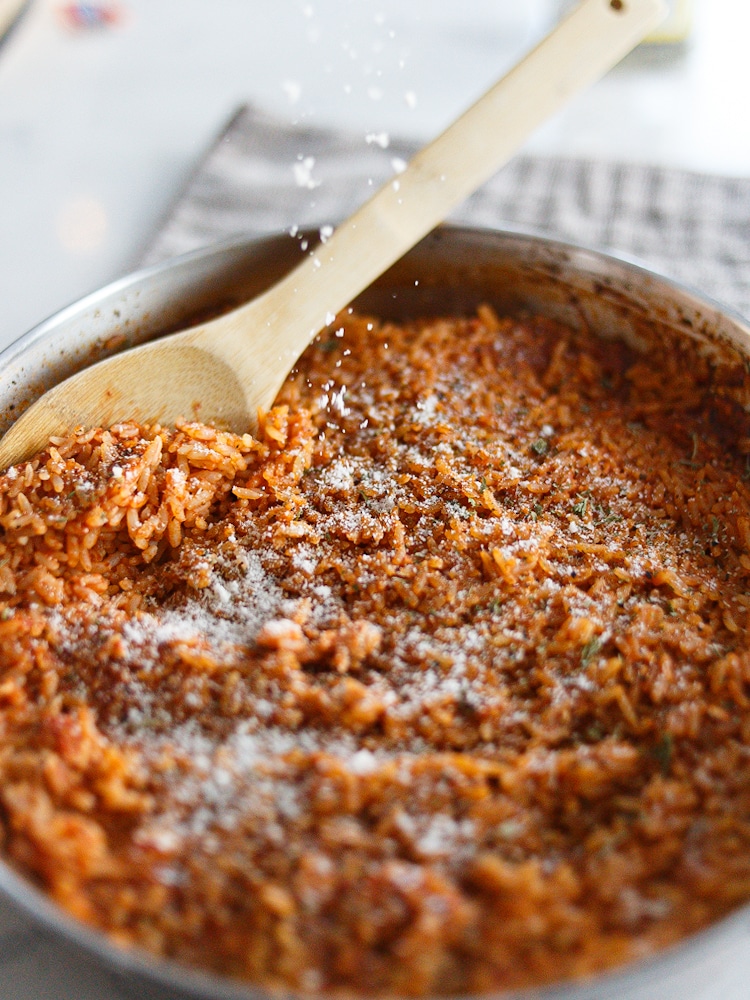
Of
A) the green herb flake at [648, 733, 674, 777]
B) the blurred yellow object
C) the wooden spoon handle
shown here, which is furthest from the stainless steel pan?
the blurred yellow object

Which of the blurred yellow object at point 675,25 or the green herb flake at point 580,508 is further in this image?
the blurred yellow object at point 675,25

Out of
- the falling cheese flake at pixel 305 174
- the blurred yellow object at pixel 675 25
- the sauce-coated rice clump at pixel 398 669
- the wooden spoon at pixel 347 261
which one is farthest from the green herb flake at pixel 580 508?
the blurred yellow object at pixel 675 25

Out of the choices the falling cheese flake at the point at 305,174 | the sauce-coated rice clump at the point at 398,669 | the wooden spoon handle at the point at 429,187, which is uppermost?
the falling cheese flake at the point at 305,174

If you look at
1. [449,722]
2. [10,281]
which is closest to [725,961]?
[449,722]

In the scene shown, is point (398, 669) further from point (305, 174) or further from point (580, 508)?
point (305, 174)

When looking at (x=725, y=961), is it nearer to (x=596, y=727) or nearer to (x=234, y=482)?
(x=596, y=727)

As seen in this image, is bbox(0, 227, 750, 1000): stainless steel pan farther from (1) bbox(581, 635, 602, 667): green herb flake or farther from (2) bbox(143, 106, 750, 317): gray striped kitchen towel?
(1) bbox(581, 635, 602, 667): green herb flake

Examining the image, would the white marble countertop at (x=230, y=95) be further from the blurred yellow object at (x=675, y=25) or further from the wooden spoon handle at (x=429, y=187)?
the wooden spoon handle at (x=429, y=187)

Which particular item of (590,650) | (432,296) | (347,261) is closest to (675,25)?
(432,296)
